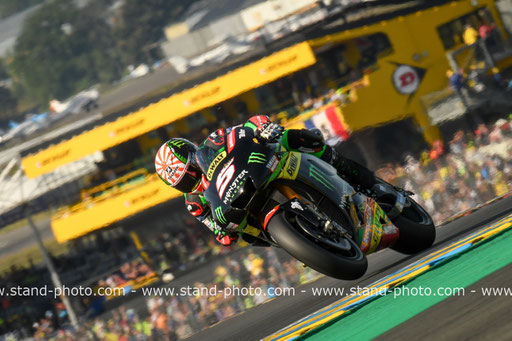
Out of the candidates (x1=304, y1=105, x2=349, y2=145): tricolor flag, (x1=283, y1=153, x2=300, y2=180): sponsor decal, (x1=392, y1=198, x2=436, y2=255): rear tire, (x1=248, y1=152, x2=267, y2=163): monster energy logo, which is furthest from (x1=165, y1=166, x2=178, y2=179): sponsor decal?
(x1=304, y1=105, x2=349, y2=145): tricolor flag

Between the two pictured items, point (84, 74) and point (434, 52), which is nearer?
point (434, 52)

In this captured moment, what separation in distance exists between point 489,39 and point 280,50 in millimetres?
6693

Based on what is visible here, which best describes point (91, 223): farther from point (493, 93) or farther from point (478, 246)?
point (478, 246)

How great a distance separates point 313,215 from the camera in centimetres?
603

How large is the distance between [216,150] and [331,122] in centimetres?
1523

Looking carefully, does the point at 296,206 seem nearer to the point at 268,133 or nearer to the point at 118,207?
the point at 268,133

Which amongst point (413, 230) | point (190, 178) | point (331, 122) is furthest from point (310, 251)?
point (331, 122)

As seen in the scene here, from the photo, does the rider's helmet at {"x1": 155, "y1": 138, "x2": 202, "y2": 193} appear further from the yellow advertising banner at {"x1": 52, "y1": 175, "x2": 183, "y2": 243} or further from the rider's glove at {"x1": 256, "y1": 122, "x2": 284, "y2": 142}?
the yellow advertising banner at {"x1": 52, "y1": 175, "x2": 183, "y2": 243}

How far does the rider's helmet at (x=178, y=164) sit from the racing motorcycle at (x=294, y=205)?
0.53 ft

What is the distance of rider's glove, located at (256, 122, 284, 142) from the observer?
630cm

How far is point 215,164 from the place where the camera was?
6.21 metres

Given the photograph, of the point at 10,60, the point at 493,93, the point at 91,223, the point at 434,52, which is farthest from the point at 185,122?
the point at 10,60

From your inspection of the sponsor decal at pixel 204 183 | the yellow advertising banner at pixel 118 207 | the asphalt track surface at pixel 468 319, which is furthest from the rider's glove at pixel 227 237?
the yellow advertising banner at pixel 118 207

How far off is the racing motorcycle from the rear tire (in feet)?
1.16
